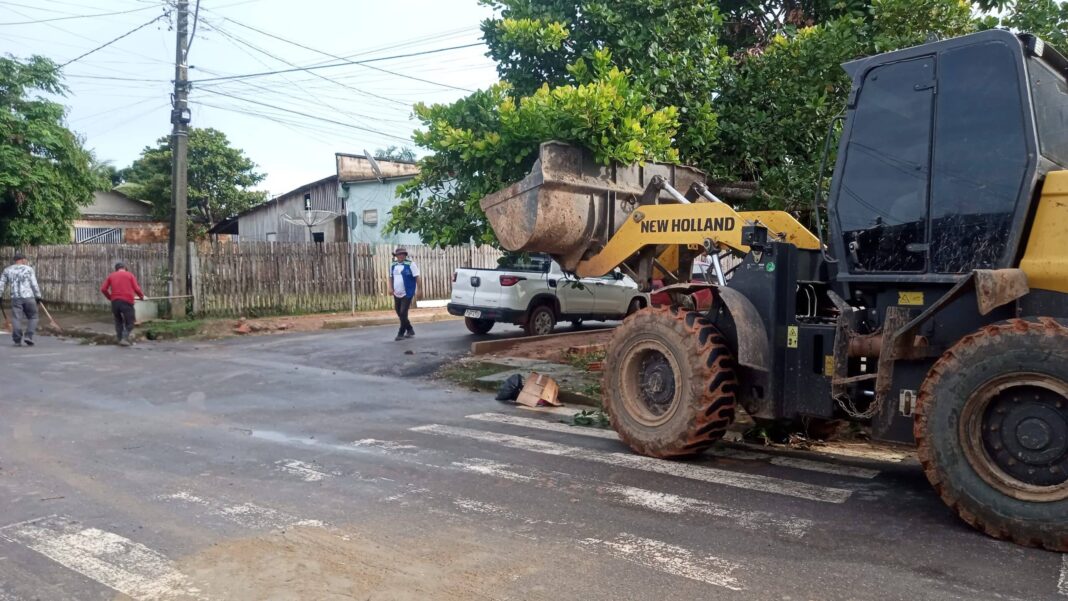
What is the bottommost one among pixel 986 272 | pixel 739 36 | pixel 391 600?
pixel 391 600

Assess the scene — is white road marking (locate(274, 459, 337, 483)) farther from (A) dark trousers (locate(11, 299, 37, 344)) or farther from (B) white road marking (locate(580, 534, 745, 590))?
(A) dark trousers (locate(11, 299, 37, 344))

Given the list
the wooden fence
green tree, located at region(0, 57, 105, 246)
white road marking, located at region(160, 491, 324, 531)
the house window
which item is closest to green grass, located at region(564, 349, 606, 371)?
white road marking, located at region(160, 491, 324, 531)

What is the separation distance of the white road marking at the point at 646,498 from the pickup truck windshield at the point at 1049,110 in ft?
9.16

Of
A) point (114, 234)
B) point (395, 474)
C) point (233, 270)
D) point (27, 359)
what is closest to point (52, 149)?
point (233, 270)

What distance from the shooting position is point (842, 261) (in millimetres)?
5977

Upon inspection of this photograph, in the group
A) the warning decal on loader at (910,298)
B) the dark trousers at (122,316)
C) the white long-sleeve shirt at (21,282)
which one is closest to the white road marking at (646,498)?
the warning decal on loader at (910,298)

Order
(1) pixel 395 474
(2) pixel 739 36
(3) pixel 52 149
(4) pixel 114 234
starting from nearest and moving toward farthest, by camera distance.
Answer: (1) pixel 395 474 → (2) pixel 739 36 → (3) pixel 52 149 → (4) pixel 114 234

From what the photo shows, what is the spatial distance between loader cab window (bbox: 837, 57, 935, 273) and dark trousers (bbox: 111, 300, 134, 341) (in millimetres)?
15403

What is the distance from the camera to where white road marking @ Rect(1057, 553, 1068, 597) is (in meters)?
4.02

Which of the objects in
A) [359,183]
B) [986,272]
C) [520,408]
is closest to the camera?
[986,272]

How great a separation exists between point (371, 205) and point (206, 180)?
427 inches

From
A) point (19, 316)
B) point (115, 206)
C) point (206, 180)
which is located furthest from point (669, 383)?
point (115, 206)

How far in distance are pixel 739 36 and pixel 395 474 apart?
8913 millimetres

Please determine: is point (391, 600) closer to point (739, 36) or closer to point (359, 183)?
point (739, 36)
